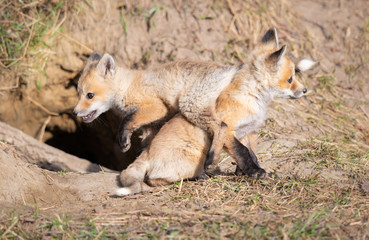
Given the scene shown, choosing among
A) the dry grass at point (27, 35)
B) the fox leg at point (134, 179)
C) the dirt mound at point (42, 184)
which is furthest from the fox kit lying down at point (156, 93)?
the dry grass at point (27, 35)

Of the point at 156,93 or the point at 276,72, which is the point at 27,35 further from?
the point at 276,72

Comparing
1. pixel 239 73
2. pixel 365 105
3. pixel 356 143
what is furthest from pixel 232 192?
pixel 365 105

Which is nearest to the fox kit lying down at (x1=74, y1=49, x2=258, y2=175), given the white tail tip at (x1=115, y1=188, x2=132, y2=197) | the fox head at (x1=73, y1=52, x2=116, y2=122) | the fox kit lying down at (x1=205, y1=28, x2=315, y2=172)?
the fox head at (x1=73, y1=52, x2=116, y2=122)

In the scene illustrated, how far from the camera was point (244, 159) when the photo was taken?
13.4 feet

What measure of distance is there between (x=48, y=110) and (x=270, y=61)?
216 inches

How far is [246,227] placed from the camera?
3.03 metres

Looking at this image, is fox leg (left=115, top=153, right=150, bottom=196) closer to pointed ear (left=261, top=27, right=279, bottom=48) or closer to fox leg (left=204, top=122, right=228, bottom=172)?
fox leg (left=204, top=122, right=228, bottom=172)

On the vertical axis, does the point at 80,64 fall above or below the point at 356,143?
above

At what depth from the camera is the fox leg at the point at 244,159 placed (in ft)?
13.3

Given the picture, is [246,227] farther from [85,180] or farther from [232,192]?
[85,180]

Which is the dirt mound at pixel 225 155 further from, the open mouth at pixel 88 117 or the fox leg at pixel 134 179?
the open mouth at pixel 88 117

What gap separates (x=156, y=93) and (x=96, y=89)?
885 millimetres

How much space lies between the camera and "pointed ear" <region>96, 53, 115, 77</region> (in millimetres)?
5207

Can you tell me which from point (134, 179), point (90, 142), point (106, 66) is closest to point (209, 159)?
point (134, 179)
